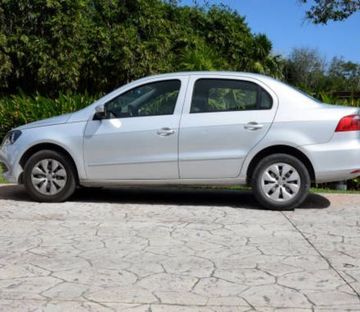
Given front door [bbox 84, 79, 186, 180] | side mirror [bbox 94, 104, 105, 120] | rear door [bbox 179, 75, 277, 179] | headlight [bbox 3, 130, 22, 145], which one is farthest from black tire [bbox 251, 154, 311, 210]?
headlight [bbox 3, 130, 22, 145]

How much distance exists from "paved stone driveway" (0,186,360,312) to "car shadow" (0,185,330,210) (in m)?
0.09

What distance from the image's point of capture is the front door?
26.8 ft

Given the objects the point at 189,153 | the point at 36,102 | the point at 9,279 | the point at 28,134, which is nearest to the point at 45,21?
the point at 36,102

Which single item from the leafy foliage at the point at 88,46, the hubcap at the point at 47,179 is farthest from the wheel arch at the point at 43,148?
the leafy foliage at the point at 88,46

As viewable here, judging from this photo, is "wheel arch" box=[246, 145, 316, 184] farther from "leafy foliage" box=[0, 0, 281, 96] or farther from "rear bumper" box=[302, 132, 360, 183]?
"leafy foliage" box=[0, 0, 281, 96]

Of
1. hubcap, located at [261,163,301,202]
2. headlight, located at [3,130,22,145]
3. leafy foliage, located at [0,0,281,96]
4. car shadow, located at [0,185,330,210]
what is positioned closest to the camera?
hubcap, located at [261,163,301,202]

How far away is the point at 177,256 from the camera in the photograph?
19.6 ft

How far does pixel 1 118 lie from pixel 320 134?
8654 mm

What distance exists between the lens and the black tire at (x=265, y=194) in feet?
26.2

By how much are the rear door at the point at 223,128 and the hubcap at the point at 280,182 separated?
1.28ft

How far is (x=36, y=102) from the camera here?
14.0 m

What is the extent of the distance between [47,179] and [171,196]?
1.92 metres

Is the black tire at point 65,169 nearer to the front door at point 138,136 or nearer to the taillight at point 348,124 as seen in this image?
the front door at point 138,136

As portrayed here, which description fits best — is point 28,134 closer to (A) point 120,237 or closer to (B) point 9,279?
(A) point 120,237
